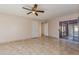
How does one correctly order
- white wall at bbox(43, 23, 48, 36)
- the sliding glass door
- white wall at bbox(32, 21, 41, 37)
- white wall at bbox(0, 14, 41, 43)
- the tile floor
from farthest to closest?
1. white wall at bbox(43, 23, 48, 36)
2. white wall at bbox(32, 21, 41, 37)
3. the sliding glass door
4. white wall at bbox(0, 14, 41, 43)
5. the tile floor

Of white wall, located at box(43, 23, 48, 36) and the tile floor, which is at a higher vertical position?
white wall, located at box(43, 23, 48, 36)

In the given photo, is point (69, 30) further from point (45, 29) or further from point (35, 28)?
point (45, 29)

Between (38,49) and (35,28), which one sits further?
(35,28)

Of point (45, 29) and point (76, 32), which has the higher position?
point (45, 29)

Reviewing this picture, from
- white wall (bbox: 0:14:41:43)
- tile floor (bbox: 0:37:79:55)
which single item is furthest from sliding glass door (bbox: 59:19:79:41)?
white wall (bbox: 0:14:41:43)

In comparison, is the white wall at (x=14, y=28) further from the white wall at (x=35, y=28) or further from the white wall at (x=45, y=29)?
the white wall at (x=45, y=29)

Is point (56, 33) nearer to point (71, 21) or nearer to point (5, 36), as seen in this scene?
Result: point (71, 21)

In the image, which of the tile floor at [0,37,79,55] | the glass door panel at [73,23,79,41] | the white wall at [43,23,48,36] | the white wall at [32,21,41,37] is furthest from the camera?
the white wall at [43,23,48,36]

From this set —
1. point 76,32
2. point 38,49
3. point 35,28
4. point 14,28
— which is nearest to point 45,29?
point 35,28

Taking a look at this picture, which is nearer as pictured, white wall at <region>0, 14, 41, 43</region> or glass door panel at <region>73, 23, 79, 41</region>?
white wall at <region>0, 14, 41, 43</region>

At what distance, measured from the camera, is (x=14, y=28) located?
27.7 ft

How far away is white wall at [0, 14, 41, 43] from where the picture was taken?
742 centimetres

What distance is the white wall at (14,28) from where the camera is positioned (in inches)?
292

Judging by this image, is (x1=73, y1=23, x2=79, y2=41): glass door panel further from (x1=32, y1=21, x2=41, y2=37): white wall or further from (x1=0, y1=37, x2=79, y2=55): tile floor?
(x1=32, y1=21, x2=41, y2=37): white wall
